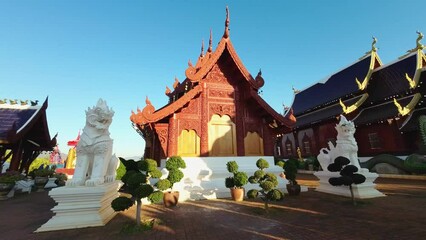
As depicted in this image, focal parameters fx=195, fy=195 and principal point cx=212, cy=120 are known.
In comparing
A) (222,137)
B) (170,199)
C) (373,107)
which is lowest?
(170,199)

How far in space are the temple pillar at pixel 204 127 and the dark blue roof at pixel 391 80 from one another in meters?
15.9

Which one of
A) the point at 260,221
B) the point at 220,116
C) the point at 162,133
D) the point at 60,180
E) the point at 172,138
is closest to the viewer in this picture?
the point at 260,221

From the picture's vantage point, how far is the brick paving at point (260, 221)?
3.66 meters

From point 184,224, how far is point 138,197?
1200 millimetres

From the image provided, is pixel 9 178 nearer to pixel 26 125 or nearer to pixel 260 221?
pixel 26 125

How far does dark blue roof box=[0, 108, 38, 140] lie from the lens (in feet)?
35.0

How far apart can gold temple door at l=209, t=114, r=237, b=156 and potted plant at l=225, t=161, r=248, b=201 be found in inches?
64.9

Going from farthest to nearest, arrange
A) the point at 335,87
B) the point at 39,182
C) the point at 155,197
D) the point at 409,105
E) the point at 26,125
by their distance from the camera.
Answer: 1. the point at 335,87
2. the point at 409,105
3. the point at 39,182
4. the point at 26,125
5. the point at 155,197

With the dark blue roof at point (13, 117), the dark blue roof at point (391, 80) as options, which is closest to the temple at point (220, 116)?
the dark blue roof at point (13, 117)

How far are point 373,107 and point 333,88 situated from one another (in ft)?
19.6

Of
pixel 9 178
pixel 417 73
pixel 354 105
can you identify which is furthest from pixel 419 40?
pixel 9 178

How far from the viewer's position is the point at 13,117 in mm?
11453

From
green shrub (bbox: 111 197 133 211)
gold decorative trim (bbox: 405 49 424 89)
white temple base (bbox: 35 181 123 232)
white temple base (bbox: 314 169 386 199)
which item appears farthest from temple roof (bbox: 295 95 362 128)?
white temple base (bbox: 35 181 123 232)

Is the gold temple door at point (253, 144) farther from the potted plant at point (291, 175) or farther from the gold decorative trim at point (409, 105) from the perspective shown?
the gold decorative trim at point (409, 105)
